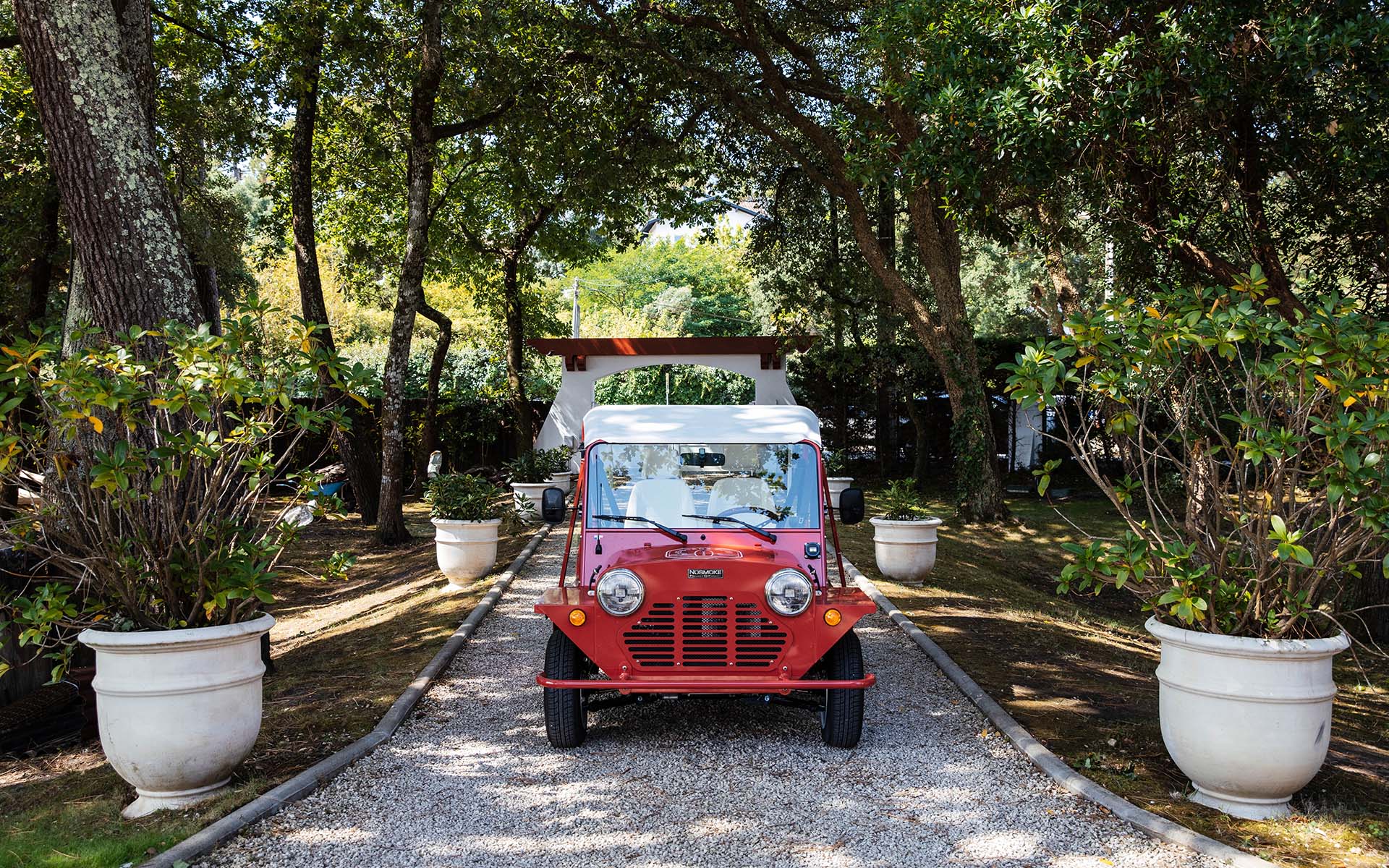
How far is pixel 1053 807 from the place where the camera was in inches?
191

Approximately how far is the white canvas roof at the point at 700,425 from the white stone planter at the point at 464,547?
4692 mm

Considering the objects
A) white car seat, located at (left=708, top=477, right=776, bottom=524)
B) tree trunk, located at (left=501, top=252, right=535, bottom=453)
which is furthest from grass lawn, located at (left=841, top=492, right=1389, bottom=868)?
tree trunk, located at (left=501, top=252, right=535, bottom=453)

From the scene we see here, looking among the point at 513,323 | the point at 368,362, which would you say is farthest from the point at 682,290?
the point at 513,323

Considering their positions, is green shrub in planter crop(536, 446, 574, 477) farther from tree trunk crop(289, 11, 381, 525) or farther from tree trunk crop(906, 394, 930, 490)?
tree trunk crop(906, 394, 930, 490)

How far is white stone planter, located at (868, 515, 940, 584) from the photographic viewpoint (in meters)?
10.9

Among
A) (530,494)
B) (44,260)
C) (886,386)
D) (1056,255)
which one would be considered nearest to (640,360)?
(886,386)

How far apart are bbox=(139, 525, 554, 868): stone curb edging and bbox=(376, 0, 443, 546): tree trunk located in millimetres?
5854

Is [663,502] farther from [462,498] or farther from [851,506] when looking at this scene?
[462,498]

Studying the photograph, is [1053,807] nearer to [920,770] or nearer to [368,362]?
[920,770]

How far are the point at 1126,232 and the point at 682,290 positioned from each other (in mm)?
40916

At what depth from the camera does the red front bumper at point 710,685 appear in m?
5.39

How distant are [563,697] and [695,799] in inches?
39.5

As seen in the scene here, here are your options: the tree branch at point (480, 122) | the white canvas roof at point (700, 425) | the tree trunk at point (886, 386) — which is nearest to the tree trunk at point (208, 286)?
the tree branch at point (480, 122)

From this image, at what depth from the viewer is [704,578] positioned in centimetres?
550
